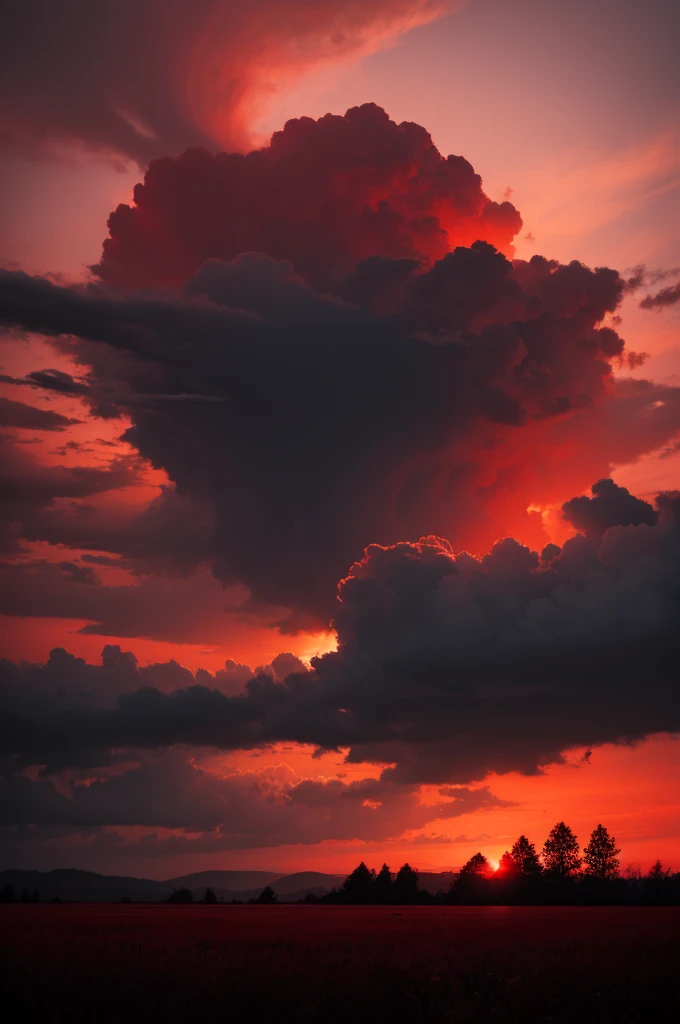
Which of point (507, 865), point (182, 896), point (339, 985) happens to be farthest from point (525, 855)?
point (339, 985)

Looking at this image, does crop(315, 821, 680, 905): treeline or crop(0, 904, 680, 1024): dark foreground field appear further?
crop(315, 821, 680, 905): treeline

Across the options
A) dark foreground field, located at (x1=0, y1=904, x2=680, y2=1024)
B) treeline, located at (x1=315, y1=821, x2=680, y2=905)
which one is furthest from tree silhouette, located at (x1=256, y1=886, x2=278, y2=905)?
dark foreground field, located at (x1=0, y1=904, x2=680, y2=1024)

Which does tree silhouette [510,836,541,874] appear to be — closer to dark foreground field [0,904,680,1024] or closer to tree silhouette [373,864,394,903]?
tree silhouette [373,864,394,903]

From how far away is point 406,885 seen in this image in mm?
158125

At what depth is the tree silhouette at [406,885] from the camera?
507 ft

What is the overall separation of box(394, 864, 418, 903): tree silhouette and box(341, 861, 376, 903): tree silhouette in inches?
203

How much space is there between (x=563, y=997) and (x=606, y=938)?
18.8 m

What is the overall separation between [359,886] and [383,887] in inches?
229

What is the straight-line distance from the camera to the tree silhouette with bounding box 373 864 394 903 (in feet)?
513

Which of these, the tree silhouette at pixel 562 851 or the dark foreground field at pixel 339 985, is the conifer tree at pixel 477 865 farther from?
the dark foreground field at pixel 339 985

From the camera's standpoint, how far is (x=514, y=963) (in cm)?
3008

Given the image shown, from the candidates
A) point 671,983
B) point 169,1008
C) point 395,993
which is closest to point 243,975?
point 169,1008

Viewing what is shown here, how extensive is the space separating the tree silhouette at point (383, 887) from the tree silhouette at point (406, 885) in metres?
1.12

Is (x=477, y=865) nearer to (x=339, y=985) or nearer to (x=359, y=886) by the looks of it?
(x=359, y=886)
